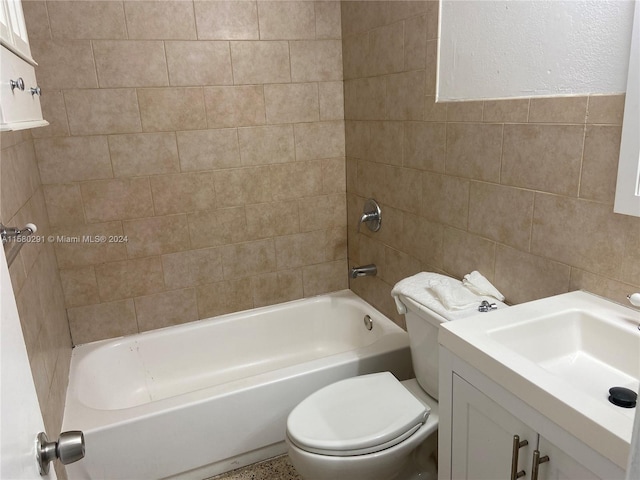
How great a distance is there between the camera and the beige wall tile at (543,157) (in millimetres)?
1354

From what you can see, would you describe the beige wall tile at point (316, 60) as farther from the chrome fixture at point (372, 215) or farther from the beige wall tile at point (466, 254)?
the beige wall tile at point (466, 254)

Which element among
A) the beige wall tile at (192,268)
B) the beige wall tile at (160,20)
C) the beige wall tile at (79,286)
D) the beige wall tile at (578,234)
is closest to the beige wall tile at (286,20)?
the beige wall tile at (160,20)

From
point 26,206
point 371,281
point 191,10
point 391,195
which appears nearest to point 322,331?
point 371,281

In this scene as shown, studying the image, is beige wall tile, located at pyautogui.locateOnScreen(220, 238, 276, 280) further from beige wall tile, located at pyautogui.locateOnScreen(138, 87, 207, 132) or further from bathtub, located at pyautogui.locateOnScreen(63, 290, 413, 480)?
beige wall tile, located at pyautogui.locateOnScreen(138, 87, 207, 132)

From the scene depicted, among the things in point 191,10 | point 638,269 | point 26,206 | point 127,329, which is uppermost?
point 191,10

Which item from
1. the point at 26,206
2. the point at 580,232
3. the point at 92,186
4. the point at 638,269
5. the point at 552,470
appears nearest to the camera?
the point at 552,470

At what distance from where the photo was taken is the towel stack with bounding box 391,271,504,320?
1.56 meters

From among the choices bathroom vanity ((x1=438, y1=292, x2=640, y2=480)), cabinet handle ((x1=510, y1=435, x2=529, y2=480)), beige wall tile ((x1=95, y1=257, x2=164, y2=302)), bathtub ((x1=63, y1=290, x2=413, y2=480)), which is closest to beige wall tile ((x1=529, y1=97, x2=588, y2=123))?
bathroom vanity ((x1=438, y1=292, x2=640, y2=480))

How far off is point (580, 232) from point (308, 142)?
1.62m

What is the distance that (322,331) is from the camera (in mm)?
2830

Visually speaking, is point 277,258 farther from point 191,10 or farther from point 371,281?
point 191,10

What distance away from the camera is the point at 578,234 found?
1.37 m

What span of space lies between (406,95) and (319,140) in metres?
0.72

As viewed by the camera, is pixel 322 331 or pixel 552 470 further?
pixel 322 331
